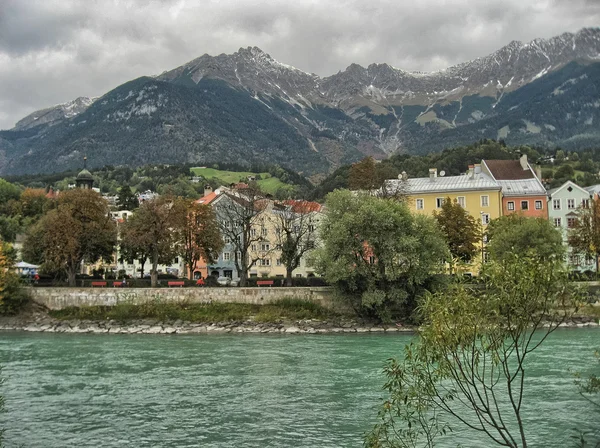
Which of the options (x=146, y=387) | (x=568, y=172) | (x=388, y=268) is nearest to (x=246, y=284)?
(x=388, y=268)

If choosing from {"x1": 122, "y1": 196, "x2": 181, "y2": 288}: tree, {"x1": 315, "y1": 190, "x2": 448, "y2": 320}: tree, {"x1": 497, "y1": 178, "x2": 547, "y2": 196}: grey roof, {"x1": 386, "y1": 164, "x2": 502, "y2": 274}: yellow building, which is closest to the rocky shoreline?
{"x1": 315, "y1": 190, "x2": 448, "y2": 320}: tree

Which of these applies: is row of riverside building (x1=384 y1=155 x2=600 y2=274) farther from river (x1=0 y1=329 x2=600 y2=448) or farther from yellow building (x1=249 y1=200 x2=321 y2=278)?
river (x1=0 y1=329 x2=600 y2=448)

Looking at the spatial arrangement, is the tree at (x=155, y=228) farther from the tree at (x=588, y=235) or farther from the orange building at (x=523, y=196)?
the tree at (x=588, y=235)

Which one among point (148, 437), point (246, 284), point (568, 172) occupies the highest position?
point (568, 172)

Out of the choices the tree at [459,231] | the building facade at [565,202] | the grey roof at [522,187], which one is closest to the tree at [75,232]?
the tree at [459,231]

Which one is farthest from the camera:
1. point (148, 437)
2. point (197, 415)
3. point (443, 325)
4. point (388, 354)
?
point (388, 354)

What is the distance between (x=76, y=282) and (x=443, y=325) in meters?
57.6

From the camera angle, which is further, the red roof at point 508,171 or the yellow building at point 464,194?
the red roof at point 508,171

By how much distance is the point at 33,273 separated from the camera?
226ft

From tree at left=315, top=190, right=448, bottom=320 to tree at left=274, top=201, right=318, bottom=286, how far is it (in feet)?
34.0

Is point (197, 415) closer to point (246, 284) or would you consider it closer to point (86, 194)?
point (246, 284)

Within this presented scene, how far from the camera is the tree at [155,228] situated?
192ft

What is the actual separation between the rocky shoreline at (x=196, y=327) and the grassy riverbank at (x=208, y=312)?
46.1 inches

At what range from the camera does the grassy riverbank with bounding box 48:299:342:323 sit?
51312 millimetres
